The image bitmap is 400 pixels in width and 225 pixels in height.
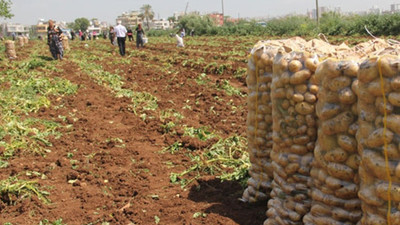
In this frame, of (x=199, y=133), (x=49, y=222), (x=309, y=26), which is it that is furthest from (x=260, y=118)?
(x=309, y=26)

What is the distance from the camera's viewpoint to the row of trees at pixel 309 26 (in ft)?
97.9

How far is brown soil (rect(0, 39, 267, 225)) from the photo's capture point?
381cm

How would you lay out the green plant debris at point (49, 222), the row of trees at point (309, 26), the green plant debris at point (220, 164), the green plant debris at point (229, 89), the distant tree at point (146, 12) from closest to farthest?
the green plant debris at point (49, 222) → the green plant debris at point (220, 164) → the green plant debris at point (229, 89) → the row of trees at point (309, 26) → the distant tree at point (146, 12)

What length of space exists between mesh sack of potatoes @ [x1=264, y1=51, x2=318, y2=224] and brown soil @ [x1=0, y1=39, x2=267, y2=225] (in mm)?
479

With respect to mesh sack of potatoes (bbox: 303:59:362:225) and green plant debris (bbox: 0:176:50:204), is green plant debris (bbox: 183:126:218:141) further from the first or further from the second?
mesh sack of potatoes (bbox: 303:59:362:225)

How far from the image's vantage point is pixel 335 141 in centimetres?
257

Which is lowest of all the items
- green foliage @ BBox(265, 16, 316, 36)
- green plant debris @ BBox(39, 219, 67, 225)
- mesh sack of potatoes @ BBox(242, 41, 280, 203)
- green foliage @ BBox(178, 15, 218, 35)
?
green plant debris @ BBox(39, 219, 67, 225)

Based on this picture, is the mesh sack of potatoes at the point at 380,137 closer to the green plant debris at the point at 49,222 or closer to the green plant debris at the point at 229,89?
the green plant debris at the point at 49,222

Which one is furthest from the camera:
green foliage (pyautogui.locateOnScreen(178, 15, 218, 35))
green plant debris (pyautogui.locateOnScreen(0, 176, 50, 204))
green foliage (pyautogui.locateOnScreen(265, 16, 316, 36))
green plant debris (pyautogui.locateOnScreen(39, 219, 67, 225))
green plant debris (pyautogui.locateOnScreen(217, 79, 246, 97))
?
green foliage (pyautogui.locateOnScreen(178, 15, 218, 35))

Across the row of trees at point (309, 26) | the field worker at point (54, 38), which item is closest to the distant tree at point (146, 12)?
the row of trees at point (309, 26)

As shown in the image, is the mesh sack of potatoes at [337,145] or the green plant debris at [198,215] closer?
the mesh sack of potatoes at [337,145]

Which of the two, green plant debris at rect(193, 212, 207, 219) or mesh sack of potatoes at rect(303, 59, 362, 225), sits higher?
mesh sack of potatoes at rect(303, 59, 362, 225)

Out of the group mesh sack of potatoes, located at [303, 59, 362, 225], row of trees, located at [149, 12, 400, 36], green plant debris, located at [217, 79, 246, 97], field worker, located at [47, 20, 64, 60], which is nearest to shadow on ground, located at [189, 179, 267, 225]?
mesh sack of potatoes, located at [303, 59, 362, 225]

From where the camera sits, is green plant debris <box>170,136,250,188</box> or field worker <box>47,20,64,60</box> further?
field worker <box>47,20,64,60</box>
